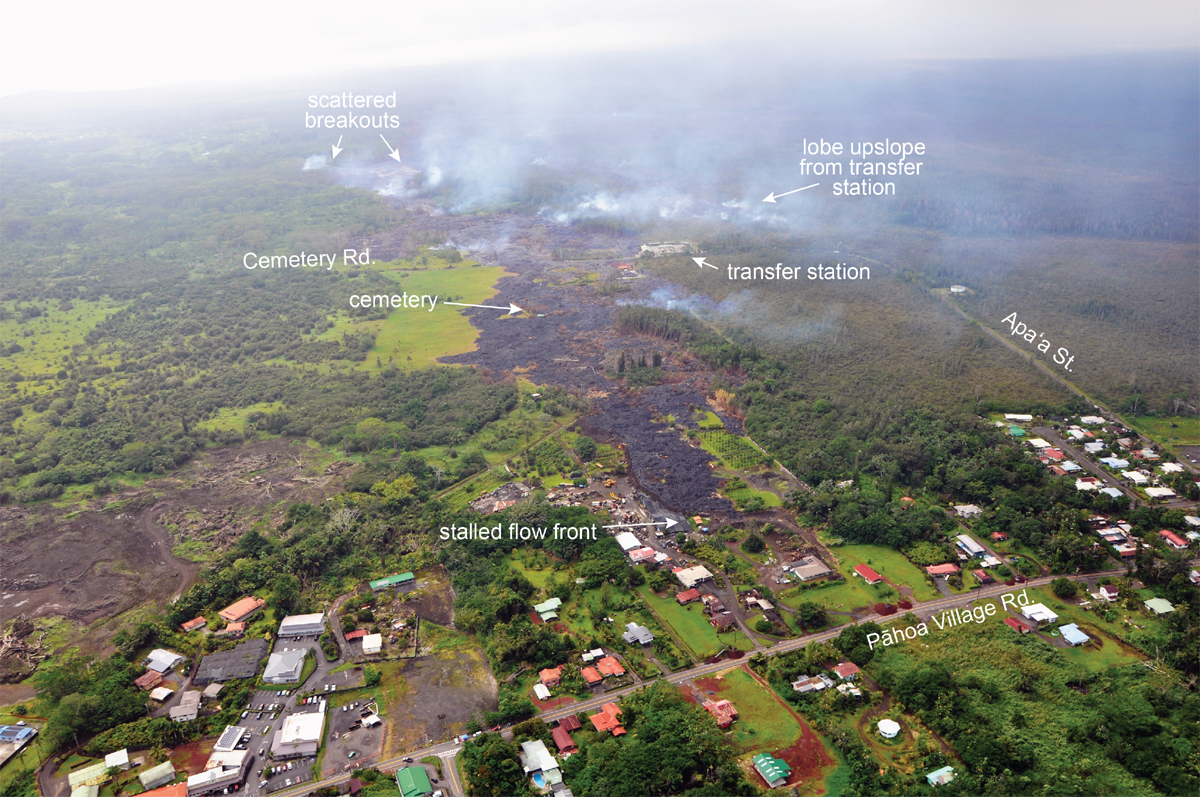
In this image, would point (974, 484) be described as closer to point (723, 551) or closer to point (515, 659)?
point (723, 551)

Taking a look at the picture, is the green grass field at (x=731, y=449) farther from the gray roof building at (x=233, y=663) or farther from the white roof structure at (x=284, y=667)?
the gray roof building at (x=233, y=663)

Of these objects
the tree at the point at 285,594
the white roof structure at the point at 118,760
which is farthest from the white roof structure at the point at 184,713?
the tree at the point at 285,594

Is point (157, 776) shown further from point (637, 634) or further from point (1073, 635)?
point (1073, 635)

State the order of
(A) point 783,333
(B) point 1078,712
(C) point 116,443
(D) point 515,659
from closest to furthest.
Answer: (B) point 1078,712 → (D) point 515,659 → (C) point 116,443 → (A) point 783,333

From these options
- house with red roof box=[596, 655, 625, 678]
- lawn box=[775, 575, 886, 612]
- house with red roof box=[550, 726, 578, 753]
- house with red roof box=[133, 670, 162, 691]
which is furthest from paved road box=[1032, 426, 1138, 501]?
house with red roof box=[133, 670, 162, 691]

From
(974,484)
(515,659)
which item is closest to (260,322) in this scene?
(515,659)

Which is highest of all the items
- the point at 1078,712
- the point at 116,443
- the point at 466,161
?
the point at 466,161

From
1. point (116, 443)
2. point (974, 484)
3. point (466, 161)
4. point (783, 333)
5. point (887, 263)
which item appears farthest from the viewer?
point (466, 161)
